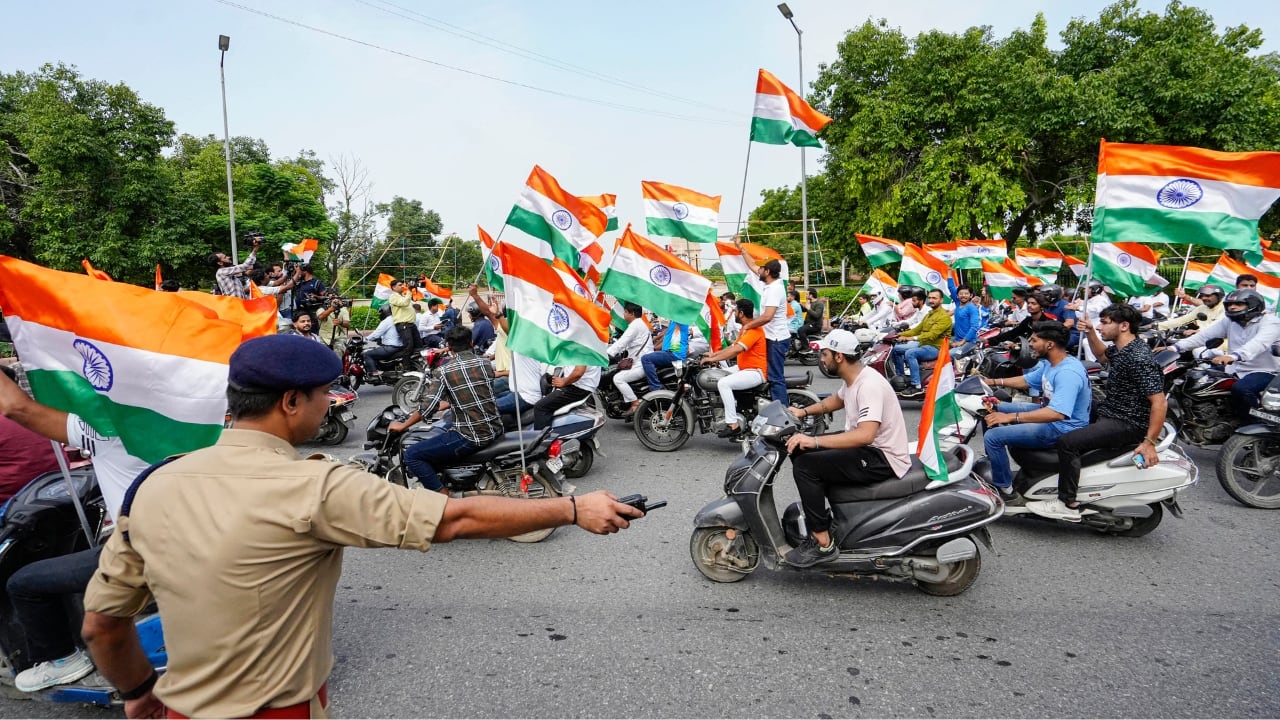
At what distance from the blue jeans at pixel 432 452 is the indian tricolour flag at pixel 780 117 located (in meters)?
6.37

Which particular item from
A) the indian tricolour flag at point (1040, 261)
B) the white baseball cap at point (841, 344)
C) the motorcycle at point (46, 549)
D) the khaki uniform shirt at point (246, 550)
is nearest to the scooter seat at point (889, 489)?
the white baseball cap at point (841, 344)

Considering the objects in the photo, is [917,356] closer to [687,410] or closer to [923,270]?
[923,270]

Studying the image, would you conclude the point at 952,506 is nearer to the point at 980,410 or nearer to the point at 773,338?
the point at 980,410

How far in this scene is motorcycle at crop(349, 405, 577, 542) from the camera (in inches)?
193

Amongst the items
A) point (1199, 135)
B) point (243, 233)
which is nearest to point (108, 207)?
point (243, 233)

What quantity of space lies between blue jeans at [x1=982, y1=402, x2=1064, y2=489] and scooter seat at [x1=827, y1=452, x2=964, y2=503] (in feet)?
3.63

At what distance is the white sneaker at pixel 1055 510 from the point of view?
14.6 feet

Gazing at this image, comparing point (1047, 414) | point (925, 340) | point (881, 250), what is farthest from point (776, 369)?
point (881, 250)

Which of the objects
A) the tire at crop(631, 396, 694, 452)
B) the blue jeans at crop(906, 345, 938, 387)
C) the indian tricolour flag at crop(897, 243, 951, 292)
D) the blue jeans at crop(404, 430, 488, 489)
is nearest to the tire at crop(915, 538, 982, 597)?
the blue jeans at crop(404, 430, 488, 489)

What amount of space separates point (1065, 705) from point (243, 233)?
30.4m

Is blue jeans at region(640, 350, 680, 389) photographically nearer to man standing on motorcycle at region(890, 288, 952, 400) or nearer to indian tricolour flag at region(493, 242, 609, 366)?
indian tricolour flag at region(493, 242, 609, 366)

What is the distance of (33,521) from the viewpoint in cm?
287

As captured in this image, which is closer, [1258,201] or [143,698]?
[143,698]

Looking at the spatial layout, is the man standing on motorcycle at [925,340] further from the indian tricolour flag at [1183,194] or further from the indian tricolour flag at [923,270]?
the indian tricolour flag at [1183,194]
